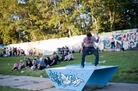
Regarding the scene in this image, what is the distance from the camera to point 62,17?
38.4 m

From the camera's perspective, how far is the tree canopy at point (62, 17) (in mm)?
35875

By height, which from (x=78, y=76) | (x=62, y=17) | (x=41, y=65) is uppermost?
(x=62, y=17)

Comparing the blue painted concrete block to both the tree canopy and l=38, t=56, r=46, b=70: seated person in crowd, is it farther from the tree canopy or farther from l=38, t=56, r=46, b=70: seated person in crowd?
the tree canopy

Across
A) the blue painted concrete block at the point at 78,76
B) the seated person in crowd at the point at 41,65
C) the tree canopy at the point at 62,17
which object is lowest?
the seated person in crowd at the point at 41,65

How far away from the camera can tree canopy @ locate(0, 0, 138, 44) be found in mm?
35875

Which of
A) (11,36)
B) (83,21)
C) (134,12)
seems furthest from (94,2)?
(11,36)

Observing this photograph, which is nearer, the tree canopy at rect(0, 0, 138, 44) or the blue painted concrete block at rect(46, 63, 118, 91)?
the blue painted concrete block at rect(46, 63, 118, 91)

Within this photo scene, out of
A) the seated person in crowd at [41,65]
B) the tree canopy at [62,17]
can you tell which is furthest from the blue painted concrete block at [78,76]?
the tree canopy at [62,17]

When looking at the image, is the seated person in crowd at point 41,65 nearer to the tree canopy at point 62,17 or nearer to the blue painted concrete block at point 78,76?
the blue painted concrete block at point 78,76

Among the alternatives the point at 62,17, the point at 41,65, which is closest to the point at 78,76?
the point at 41,65

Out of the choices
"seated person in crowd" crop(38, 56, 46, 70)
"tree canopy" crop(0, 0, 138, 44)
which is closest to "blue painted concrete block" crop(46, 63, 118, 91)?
"seated person in crowd" crop(38, 56, 46, 70)

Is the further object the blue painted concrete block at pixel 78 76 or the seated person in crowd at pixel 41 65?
the seated person in crowd at pixel 41 65

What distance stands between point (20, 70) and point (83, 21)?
22.0 metres

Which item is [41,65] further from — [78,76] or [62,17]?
[62,17]
